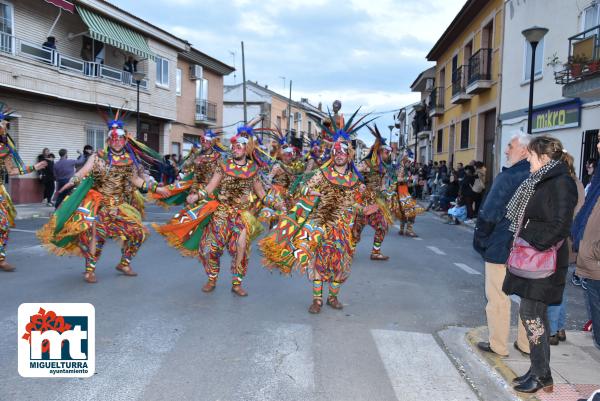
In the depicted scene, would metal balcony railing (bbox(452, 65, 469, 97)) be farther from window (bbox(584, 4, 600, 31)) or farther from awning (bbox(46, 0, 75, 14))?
awning (bbox(46, 0, 75, 14))

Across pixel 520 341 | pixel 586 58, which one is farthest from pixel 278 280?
pixel 586 58

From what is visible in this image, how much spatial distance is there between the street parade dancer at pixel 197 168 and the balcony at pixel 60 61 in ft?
33.4

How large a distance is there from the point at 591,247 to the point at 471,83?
19.3 m

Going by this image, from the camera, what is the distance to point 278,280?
704cm

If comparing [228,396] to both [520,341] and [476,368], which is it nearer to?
[476,368]

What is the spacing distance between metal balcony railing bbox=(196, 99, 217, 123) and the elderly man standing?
26.8 meters

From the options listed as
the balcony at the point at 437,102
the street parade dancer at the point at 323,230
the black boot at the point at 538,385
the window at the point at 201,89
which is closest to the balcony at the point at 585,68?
the street parade dancer at the point at 323,230

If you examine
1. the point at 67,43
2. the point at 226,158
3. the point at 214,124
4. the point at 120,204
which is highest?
the point at 67,43

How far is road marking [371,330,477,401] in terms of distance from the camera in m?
3.54

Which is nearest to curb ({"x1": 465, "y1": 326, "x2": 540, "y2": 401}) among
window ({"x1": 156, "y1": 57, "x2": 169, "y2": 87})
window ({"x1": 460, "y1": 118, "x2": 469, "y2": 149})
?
window ({"x1": 460, "y1": 118, "x2": 469, "y2": 149})

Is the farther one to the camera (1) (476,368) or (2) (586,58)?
(2) (586,58)

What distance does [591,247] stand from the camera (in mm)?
3504

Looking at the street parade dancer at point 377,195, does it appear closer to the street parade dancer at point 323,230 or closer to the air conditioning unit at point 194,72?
the street parade dancer at point 323,230

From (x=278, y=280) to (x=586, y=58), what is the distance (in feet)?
32.5
